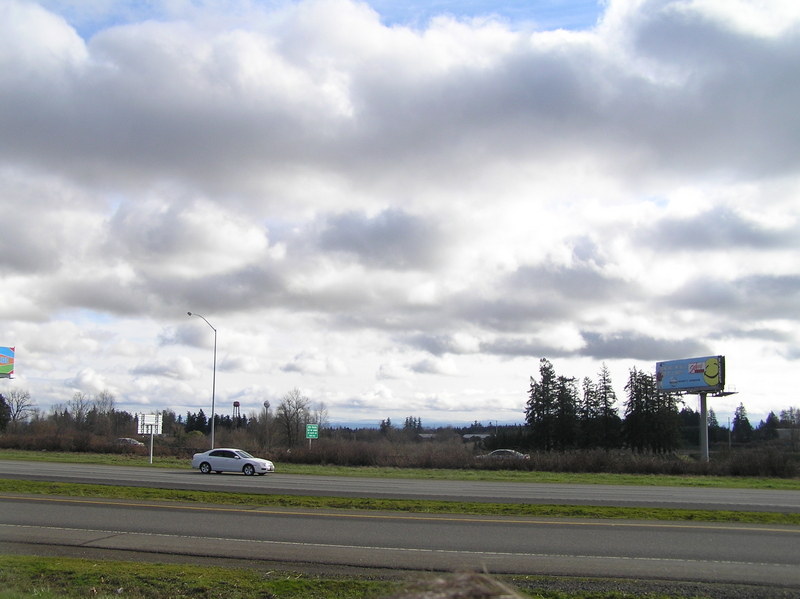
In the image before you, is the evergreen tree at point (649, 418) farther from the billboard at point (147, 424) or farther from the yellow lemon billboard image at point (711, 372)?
the billboard at point (147, 424)

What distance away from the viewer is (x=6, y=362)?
80.9 m

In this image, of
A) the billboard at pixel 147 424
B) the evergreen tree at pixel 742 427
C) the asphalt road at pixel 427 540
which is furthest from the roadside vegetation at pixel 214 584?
the evergreen tree at pixel 742 427

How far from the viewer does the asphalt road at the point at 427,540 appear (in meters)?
11.0

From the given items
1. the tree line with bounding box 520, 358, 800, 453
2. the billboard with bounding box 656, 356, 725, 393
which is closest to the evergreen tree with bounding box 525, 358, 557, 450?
the tree line with bounding box 520, 358, 800, 453

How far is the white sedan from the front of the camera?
Result: 33188mm

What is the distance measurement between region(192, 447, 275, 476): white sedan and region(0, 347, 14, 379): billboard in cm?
5966

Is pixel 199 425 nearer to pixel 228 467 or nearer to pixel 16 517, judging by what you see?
pixel 228 467

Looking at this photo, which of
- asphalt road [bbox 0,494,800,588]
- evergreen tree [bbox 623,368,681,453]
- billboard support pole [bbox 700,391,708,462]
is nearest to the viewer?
asphalt road [bbox 0,494,800,588]

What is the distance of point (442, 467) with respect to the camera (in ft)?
146

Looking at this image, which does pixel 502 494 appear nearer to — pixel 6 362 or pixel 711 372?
pixel 711 372

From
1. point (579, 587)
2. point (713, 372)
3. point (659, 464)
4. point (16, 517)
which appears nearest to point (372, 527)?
point (579, 587)

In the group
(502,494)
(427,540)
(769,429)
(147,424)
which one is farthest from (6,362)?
(769,429)

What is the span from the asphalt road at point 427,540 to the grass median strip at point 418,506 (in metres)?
1.17

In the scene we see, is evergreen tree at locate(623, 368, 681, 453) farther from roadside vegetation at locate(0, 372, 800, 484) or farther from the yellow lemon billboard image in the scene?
the yellow lemon billboard image
